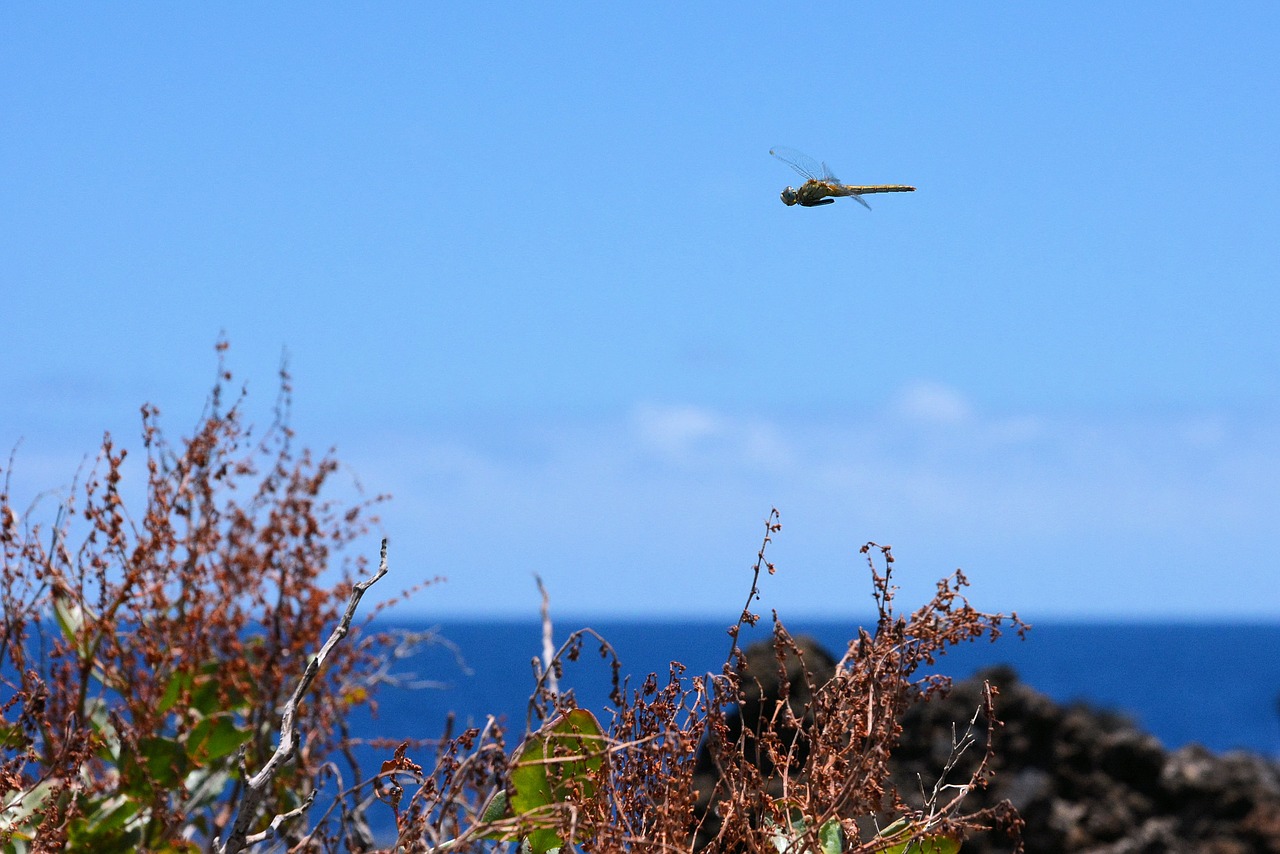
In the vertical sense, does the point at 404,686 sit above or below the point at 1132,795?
above

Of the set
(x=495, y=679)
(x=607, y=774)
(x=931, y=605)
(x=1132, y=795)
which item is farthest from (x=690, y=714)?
(x=495, y=679)

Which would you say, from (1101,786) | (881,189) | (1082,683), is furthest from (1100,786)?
(1082,683)

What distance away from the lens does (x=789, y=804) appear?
205 cm

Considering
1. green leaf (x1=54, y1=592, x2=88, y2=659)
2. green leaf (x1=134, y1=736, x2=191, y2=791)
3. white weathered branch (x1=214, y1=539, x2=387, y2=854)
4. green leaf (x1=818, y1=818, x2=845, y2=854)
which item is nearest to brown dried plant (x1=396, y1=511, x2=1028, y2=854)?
green leaf (x1=818, y1=818, x2=845, y2=854)

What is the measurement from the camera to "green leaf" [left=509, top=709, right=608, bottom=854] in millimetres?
2025

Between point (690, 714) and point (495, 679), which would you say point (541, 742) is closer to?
point (690, 714)

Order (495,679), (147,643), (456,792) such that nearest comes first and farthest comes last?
(456,792), (147,643), (495,679)

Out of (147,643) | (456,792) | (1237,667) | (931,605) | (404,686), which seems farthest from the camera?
(1237,667)

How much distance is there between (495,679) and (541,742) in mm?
120174

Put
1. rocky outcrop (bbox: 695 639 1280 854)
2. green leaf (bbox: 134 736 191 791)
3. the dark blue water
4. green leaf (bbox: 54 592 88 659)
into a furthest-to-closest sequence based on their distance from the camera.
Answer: the dark blue water, rocky outcrop (bbox: 695 639 1280 854), green leaf (bbox: 54 592 88 659), green leaf (bbox: 134 736 191 791)

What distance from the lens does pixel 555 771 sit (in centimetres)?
212

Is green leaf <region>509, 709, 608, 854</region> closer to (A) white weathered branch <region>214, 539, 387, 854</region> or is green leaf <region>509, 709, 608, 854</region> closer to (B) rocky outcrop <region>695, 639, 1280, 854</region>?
(A) white weathered branch <region>214, 539, 387, 854</region>

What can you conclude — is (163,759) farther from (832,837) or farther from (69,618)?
(832,837)

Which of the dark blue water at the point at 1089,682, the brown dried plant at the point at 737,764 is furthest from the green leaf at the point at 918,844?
the dark blue water at the point at 1089,682
